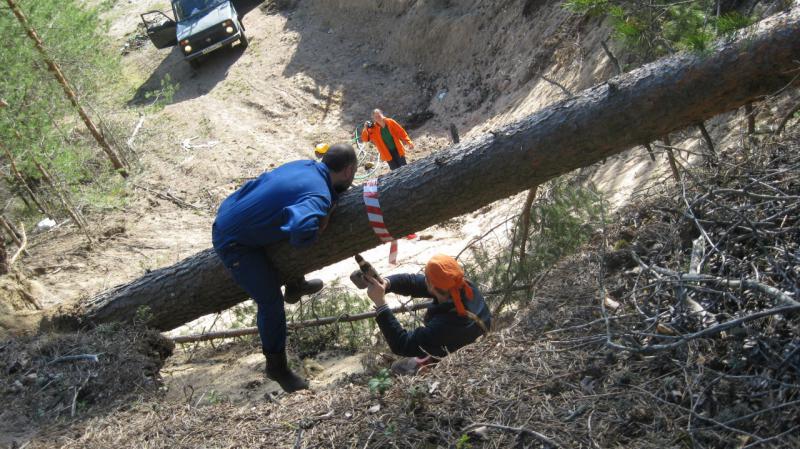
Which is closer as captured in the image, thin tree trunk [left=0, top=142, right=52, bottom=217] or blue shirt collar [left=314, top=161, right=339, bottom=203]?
blue shirt collar [left=314, top=161, right=339, bottom=203]

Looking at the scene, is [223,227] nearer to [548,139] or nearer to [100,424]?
[100,424]

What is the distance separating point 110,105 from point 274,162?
418cm

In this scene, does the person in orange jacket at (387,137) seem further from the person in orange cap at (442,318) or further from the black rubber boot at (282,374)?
the person in orange cap at (442,318)

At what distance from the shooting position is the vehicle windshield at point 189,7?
A: 1806 cm

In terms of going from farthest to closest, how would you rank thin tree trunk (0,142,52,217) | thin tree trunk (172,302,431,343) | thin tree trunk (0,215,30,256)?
thin tree trunk (0,215,30,256), thin tree trunk (0,142,52,217), thin tree trunk (172,302,431,343)

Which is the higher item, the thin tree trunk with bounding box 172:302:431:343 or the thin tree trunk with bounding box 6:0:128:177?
the thin tree trunk with bounding box 6:0:128:177

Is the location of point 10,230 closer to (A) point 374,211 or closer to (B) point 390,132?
(B) point 390,132

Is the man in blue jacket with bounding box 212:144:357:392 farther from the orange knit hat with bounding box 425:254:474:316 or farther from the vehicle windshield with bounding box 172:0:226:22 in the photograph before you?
the vehicle windshield with bounding box 172:0:226:22

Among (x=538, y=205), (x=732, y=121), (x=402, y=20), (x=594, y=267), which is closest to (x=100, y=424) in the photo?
(x=594, y=267)

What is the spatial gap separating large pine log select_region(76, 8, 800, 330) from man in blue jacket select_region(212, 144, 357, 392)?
26 cm

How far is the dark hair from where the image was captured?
475cm

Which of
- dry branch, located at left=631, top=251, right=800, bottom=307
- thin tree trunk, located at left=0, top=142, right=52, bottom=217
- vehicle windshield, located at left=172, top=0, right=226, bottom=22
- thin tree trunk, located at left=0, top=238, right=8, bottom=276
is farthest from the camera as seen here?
vehicle windshield, located at left=172, top=0, right=226, bottom=22

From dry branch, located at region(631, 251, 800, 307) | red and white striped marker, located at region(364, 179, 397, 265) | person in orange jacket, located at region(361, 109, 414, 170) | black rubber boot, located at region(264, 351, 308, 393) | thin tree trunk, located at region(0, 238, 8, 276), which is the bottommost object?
person in orange jacket, located at region(361, 109, 414, 170)

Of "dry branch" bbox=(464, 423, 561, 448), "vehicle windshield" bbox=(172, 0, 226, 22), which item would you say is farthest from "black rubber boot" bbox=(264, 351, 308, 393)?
"vehicle windshield" bbox=(172, 0, 226, 22)
